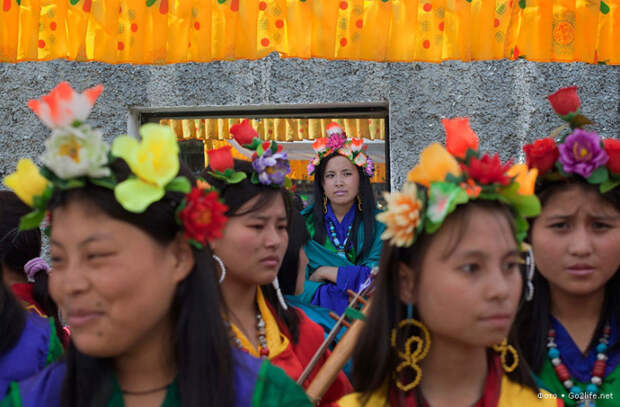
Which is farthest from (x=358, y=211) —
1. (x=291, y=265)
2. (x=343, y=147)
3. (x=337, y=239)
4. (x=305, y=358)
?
(x=305, y=358)

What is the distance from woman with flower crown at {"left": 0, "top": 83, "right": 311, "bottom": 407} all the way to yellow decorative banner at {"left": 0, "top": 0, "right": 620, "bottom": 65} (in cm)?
313

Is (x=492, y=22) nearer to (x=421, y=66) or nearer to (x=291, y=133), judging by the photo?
(x=421, y=66)

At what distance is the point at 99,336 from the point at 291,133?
386cm

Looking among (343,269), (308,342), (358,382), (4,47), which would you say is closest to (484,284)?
(358,382)

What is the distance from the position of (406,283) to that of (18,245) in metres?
1.76

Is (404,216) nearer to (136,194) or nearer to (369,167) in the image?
(136,194)

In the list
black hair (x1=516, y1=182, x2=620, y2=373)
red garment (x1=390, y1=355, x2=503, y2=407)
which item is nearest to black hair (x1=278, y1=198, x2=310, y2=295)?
black hair (x1=516, y1=182, x2=620, y2=373)

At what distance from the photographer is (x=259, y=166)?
2.80 meters

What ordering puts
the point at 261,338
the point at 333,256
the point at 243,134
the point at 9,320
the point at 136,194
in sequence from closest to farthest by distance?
the point at 136,194 → the point at 9,320 → the point at 261,338 → the point at 243,134 → the point at 333,256

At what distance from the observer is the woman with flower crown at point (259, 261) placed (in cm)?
255

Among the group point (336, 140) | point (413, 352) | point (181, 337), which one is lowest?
point (413, 352)

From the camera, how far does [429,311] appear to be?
180 centimetres

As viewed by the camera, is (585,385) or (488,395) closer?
(488,395)

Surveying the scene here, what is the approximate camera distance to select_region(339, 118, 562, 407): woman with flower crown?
1.72 meters
